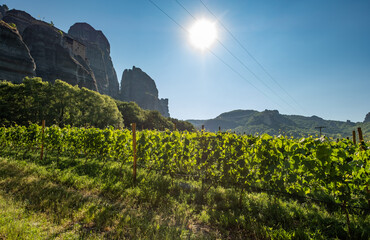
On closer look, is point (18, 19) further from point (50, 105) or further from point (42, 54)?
point (50, 105)

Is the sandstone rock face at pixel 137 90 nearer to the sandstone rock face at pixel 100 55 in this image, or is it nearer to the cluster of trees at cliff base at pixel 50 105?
the sandstone rock face at pixel 100 55

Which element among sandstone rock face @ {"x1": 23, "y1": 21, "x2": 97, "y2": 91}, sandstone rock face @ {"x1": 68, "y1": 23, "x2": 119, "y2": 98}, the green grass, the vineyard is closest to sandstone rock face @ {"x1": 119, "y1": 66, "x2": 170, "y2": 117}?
sandstone rock face @ {"x1": 68, "y1": 23, "x2": 119, "y2": 98}

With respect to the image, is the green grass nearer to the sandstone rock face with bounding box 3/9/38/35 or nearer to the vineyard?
the vineyard

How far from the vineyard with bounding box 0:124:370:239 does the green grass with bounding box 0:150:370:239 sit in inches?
14.7

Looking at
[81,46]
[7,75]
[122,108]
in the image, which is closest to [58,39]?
[81,46]

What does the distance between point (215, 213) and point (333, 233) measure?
2.36 m

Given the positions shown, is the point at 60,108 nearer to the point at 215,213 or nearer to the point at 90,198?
the point at 90,198

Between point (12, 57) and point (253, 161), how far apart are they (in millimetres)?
72151

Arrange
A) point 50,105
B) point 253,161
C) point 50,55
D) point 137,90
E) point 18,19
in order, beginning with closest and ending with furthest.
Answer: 1. point 253,161
2. point 50,105
3. point 50,55
4. point 18,19
5. point 137,90

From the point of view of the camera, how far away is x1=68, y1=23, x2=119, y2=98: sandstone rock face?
149250 mm

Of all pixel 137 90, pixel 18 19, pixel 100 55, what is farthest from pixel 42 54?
pixel 137 90

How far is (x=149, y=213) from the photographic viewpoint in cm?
407

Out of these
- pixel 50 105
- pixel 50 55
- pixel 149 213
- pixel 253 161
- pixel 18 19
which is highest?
pixel 18 19

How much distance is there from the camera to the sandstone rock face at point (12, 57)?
156 feet
